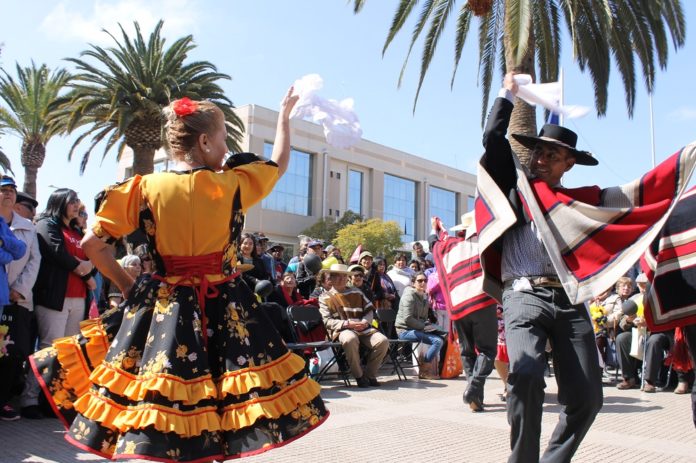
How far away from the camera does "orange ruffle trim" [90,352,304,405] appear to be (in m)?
2.64

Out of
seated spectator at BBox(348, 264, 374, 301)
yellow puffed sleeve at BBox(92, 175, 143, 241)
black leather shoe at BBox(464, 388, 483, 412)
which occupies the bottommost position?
black leather shoe at BBox(464, 388, 483, 412)

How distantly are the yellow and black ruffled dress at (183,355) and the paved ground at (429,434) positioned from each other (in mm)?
1808

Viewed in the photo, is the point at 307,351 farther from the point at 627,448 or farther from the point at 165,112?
the point at 165,112

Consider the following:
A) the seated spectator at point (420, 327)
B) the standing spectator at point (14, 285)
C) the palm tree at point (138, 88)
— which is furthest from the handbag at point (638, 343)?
the palm tree at point (138, 88)

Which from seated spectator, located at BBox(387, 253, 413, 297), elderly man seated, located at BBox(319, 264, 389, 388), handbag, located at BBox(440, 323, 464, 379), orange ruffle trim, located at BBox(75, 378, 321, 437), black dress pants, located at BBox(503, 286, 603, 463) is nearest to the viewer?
orange ruffle trim, located at BBox(75, 378, 321, 437)

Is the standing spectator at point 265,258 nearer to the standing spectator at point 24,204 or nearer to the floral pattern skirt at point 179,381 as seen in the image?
the standing spectator at point 24,204

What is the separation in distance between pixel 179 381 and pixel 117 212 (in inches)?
31.6

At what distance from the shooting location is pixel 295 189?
4684 cm

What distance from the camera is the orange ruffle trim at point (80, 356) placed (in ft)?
9.38

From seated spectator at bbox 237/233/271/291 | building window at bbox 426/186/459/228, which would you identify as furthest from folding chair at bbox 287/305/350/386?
building window at bbox 426/186/459/228

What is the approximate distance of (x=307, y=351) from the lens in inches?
344

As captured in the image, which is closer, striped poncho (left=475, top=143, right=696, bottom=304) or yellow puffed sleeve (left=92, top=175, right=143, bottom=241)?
yellow puffed sleeve (left=92, top=175, right=143, bottom=241)

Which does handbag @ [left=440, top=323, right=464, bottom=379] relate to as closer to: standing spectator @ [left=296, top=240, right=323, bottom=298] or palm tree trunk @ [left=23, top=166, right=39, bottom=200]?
standing spectator @ [left=296, top=240, right=323, bottom=298]

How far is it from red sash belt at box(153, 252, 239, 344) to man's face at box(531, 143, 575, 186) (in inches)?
81.7
